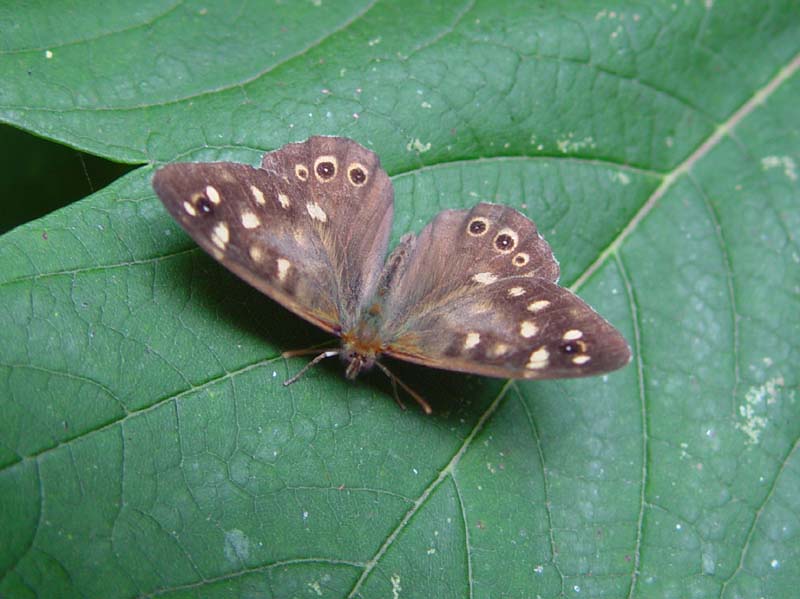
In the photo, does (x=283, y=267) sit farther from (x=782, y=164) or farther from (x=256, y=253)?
(x=782, y=164)

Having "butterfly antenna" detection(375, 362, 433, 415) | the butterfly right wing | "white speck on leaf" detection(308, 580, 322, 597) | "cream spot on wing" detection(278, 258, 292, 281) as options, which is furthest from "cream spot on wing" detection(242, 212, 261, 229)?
"white speck on leaf" detection(308, 580, 322, 597)

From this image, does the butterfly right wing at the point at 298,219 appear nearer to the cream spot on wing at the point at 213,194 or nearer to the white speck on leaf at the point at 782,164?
the cream spot on wing at the point at 213,194

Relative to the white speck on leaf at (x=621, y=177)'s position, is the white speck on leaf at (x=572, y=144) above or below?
above

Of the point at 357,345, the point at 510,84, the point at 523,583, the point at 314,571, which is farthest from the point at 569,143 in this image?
the point at 314,571

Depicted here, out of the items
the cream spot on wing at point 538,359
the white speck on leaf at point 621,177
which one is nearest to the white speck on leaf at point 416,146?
the white speck on leaf at point 621,177

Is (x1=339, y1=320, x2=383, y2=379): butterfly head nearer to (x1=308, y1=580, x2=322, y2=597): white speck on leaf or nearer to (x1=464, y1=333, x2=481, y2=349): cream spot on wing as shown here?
(x1=464, y1=333, x2=481, y2=349): cream spot on wing

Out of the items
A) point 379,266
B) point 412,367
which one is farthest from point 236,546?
point 379,266

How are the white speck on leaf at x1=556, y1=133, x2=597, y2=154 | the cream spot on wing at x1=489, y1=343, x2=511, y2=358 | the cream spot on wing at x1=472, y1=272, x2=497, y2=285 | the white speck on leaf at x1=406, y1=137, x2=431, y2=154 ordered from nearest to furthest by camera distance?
the cream spot on wing at x1=489, y1=343, x2=511, y2=358 < the cream spot on wing at x1=472, y1=272, x2=497, y2=285 < the white speck on leaf at x1=406, y1=137, x2=431, y2=154 < the white speck on leaf at x1=556, y1=133, x2=597, y2=154

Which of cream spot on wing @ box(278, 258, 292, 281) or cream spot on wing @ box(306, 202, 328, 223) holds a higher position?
cream spot on wing @ box(306, 202, 328, 223)
